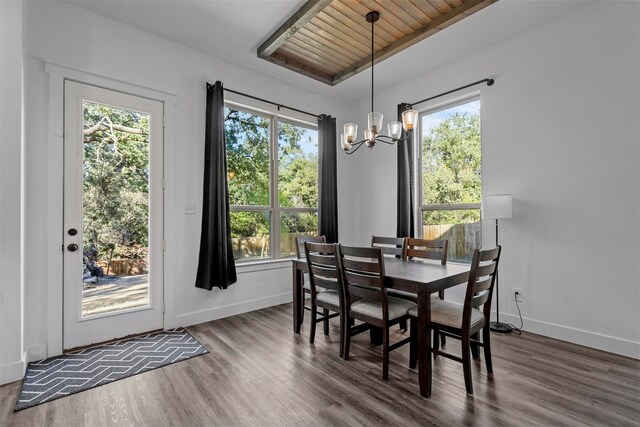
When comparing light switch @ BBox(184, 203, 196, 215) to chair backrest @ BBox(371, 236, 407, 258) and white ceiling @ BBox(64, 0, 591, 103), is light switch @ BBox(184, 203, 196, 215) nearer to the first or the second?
white ceiling @ BBox(64, 0, 591, 103)

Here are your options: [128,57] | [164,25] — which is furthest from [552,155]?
[128,57]

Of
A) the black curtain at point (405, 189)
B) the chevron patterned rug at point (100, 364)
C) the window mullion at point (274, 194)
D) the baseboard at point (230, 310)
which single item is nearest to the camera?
the chevron patterned rug at point (100, 364)

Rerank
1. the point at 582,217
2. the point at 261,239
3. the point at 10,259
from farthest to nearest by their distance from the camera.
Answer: the point at 261,239, the point at 582,217, the point at 10,259

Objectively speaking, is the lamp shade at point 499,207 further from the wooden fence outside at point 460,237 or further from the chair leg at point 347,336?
the chair leg at point 347,336

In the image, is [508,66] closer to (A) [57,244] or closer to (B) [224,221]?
(B) [224,221]

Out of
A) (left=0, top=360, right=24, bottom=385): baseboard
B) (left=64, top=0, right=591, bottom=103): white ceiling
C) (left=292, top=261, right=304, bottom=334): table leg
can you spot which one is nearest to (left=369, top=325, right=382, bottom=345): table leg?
(left=292, top=261, right=304, bottom=334): table leg

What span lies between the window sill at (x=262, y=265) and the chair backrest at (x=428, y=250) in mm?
1498

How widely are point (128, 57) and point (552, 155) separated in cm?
428

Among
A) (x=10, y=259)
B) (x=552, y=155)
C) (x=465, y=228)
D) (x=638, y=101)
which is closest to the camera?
(x=10, y=259)

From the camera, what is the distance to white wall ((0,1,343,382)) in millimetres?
2488

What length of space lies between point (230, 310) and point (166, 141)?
80.5 inches

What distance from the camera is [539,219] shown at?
3.06 meters

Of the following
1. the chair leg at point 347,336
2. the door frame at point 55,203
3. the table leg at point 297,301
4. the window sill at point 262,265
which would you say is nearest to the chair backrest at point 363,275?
the chair leg at point 347,336

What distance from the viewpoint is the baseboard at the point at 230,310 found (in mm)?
3318
